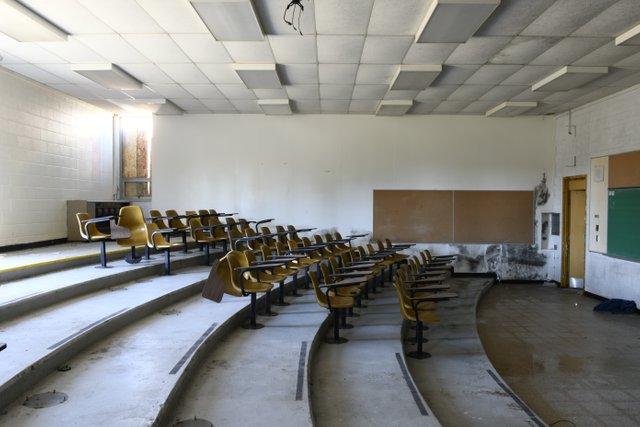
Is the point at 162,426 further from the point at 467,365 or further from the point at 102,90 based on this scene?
the point at 102,90

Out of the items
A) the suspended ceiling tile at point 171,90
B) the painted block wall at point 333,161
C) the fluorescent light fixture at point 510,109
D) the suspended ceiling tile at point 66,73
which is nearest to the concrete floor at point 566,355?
the painted block wall at point 333,161

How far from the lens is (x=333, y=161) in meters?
8.95

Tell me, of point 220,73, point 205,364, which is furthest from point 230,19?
point 205,364

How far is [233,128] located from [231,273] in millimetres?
5049

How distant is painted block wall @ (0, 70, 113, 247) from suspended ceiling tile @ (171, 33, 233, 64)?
317 centimetres

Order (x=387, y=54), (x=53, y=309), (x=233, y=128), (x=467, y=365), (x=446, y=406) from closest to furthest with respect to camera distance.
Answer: (x=446, y=406)
(x=53, y=309)
(x=467, y=365)
(x=387, y=54)
(x=233, y=128)

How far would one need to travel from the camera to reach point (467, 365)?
14.5 feet

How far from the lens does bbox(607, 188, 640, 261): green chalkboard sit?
6.59m

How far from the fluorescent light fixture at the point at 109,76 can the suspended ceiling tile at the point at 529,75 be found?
18.0 ft

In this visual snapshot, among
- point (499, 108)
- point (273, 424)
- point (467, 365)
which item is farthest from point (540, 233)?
point (273, 424)

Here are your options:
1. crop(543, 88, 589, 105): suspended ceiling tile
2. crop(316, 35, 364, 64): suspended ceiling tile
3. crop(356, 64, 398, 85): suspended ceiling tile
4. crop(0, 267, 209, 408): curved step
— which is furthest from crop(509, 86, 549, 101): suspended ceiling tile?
crop(0, 267, 209, 408): curved step

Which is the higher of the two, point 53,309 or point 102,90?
point 102,90

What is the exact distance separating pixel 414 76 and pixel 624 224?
4084 millimetres

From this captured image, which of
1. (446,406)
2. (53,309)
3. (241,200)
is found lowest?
(446,406)
